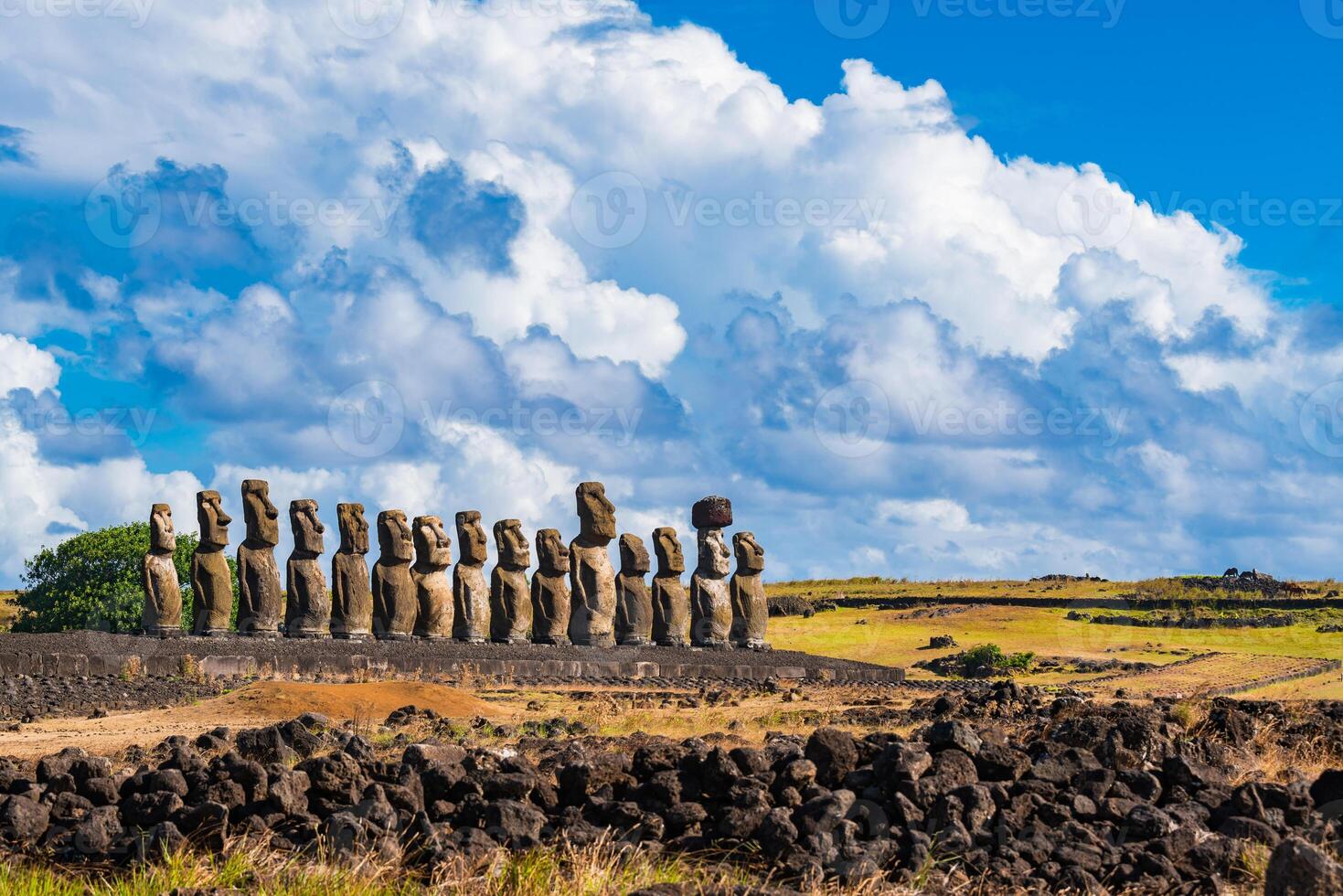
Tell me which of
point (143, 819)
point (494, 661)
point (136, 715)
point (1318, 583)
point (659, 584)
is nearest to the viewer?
point (143, 819)

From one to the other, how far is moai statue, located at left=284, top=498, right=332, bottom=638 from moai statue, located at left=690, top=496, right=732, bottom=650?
838 centimetres

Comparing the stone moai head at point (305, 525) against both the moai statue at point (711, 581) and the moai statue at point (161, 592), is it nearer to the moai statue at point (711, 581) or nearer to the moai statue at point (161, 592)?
the moai statue at point (161, 592)

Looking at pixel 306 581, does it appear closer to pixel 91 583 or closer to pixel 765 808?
pixel 91 583

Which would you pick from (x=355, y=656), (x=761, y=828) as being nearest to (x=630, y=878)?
(x=761, y=828)

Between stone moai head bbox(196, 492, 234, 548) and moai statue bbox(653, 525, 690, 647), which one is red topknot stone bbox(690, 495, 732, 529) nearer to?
moai statue bbox(653, 525, 690, 647)

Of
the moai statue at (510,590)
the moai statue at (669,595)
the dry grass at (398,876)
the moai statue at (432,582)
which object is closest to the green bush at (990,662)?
the moai statue at (669,595)

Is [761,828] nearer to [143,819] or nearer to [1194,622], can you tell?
[143,819]

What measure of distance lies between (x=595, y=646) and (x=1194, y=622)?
22416 mm

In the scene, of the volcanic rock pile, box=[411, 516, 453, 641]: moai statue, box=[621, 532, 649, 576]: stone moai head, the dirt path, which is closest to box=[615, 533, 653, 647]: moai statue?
box=[621, 532, 649, 576]: stone moai head

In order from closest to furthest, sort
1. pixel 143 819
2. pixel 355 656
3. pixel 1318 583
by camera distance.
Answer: pixel 143 819 → pixel 355 656 → pixel 1318 583

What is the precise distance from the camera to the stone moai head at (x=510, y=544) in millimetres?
29266

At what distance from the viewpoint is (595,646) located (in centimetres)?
2920

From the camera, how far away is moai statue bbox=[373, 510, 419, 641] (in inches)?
1082

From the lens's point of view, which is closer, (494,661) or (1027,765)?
(1027,765)
